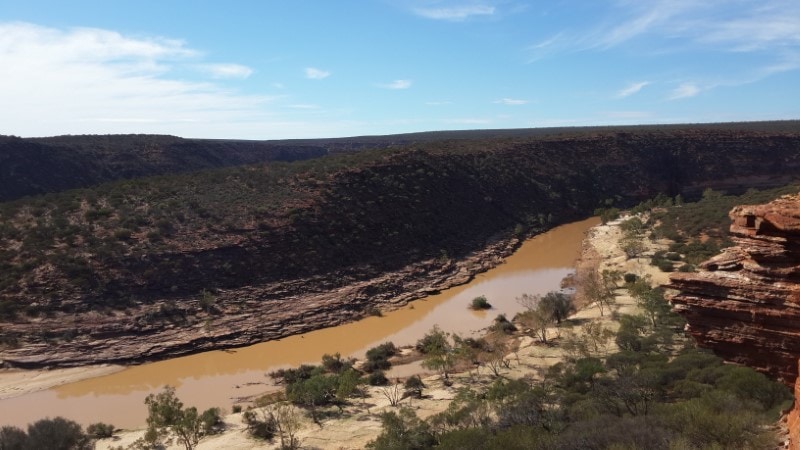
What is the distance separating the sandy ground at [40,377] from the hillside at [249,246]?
0.63 meters

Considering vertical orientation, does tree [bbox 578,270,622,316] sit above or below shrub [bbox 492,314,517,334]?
above

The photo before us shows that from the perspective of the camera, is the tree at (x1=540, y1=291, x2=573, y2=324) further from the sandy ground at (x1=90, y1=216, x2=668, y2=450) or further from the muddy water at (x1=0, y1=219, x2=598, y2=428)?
the muddy water at (x1=0, y1=219, x2=598, y2=428)

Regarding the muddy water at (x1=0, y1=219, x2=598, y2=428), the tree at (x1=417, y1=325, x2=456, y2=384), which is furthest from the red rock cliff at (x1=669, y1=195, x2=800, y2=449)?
the muddy water at (x1=0, y1=219, x2=598, y2=428)

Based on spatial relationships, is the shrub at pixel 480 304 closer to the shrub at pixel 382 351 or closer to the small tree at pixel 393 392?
the shrub at pixel 382 351

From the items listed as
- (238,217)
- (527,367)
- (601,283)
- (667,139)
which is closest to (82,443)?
(527,367)

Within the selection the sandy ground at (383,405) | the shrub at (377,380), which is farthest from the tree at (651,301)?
the shrub at (377,380)

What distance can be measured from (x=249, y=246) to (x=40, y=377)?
14.5 m

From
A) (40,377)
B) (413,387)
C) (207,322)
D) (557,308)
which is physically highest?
(557,308)

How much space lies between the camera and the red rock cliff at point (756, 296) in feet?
30.1

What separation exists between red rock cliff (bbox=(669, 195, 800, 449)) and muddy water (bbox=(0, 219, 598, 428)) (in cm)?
1773

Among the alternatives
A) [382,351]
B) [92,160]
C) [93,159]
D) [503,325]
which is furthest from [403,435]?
[93,159]

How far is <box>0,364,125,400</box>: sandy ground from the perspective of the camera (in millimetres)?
22031

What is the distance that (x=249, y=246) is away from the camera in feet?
115

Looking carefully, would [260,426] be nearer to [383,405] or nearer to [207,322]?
[383,405]
